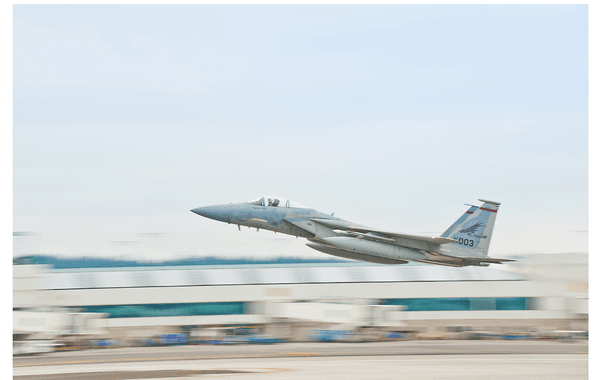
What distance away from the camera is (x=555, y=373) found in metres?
27.4

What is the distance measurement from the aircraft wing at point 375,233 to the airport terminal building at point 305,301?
6.92m

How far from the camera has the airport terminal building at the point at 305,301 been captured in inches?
1247

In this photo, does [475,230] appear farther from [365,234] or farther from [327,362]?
[327,362]

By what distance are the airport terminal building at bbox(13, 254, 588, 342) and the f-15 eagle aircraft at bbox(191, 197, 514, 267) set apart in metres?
6.47

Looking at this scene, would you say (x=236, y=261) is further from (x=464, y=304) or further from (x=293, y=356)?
(x=464, y=304)

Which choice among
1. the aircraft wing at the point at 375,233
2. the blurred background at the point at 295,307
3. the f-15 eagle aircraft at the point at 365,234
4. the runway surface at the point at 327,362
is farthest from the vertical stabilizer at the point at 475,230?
the blurred background at the point at 295,307

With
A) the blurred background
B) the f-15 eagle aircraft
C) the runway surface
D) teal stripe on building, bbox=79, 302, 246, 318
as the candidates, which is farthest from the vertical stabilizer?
teal stripe on building, bbox=79, 302, 246, 318

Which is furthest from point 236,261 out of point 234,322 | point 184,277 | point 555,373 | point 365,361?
point 555,373

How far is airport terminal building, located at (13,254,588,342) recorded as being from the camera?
31.7 metres

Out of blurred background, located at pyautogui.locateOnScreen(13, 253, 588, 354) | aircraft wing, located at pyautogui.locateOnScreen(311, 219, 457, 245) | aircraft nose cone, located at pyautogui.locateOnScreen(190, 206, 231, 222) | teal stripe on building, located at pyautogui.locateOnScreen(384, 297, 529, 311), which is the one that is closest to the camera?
aircraft nose cone, located at pyautogui.locateOnScreen(190, 206, 231, 222)

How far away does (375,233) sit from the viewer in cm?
2591

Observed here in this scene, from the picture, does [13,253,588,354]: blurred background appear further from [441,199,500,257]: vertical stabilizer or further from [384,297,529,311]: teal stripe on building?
[441,199,500,257]: vertical stabilizer

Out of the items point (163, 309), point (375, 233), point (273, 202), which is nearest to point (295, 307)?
point (163, 309)

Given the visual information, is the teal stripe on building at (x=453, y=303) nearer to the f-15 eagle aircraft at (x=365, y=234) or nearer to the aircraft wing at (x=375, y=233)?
the f-15 eagle aircraft at (x=365, y=234)
